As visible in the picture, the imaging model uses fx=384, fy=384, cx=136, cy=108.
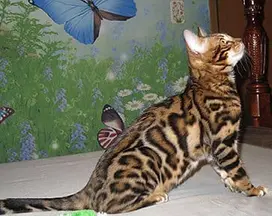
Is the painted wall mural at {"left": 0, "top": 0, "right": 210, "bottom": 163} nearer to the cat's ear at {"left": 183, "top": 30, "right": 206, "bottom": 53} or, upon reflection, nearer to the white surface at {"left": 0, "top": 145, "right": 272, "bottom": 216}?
the white surface at {"left": 0, "top": 145, "right": 272, "bottom": 216}

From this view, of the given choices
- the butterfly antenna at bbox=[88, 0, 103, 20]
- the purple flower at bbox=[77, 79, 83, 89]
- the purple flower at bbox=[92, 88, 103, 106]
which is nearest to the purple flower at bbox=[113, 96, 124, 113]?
the purple flower at bbox=[92, 88, 103, 106]

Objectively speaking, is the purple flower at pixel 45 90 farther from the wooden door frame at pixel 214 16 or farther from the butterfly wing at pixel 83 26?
the wooden door frame at pixel 214 16

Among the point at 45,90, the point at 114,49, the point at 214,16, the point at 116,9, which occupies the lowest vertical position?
the point at 45,90

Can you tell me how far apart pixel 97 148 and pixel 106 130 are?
14 cm

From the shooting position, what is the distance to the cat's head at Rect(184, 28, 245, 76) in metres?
1.30

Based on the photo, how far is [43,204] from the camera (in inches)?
43.0

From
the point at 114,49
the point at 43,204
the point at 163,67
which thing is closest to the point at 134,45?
the point at 114,49

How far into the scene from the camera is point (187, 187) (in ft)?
4.23

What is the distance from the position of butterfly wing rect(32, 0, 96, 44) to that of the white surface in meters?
0.81

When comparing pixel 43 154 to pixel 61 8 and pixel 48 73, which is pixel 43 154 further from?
pixel 61 8

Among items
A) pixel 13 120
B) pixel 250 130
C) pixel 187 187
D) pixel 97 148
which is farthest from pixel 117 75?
pixel 187 187

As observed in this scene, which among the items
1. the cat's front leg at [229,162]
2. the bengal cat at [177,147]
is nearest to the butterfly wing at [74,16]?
the bengal cat at [177,147]

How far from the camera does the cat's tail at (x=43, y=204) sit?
42.1 inches

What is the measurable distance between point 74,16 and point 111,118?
0.70 metres
